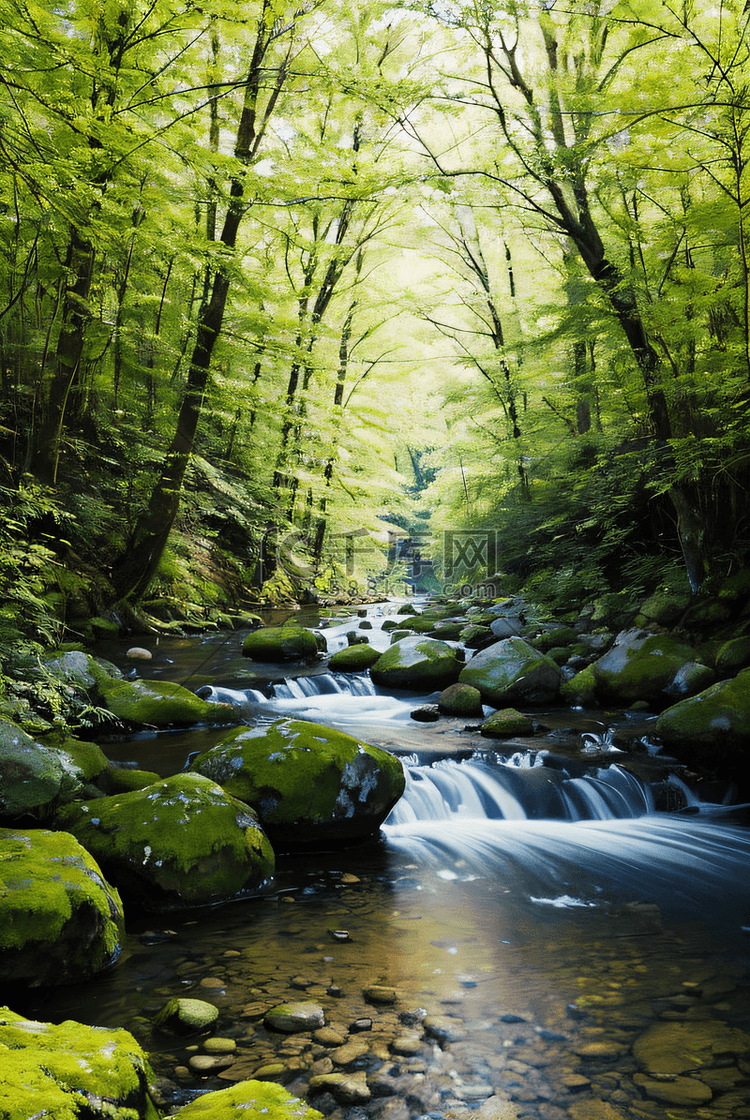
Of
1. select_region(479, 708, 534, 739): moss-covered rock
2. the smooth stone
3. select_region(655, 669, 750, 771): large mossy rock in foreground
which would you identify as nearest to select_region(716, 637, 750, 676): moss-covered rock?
select_region(655, 669, 750, 771): large mossy rock in foreground

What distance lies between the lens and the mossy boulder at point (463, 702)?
7.88 meters

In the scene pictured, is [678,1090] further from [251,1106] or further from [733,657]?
[733,657]

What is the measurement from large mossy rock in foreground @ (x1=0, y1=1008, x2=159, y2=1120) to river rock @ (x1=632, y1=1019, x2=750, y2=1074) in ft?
5.90

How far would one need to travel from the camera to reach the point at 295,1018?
8.15ft

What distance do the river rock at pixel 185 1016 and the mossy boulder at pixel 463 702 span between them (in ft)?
18.5

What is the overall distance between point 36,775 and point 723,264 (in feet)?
28.0

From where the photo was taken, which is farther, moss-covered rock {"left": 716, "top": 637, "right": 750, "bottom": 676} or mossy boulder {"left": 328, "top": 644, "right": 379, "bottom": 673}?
mossy boulder {"left": 328, "top": 644, "right": 379, "bottom": 673}

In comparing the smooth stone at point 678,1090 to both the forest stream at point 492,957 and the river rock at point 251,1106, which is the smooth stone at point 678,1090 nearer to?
the forest stream at point 492,957

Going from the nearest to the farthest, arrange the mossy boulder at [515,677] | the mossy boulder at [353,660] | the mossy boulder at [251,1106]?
1. the mossy boulder at [251,1106]
2. the mossy boulder at [515,677]
3. the mossy boulder at [353,660]

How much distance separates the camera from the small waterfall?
552cm

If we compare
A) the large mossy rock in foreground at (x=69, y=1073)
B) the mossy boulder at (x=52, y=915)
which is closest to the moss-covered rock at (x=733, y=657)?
the mossy boulder at (x=52, y=915)

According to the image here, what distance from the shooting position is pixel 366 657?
9.94m

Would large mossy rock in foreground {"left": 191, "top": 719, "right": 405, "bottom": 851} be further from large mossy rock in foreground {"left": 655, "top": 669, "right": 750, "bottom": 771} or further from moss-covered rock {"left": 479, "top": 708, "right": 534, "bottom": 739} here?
large mossy rock in foreground {"left": 655, "top": 669, "right": 750, "bottom": 771}

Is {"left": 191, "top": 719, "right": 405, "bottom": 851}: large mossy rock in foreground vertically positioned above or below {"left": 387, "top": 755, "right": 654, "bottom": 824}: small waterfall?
above
